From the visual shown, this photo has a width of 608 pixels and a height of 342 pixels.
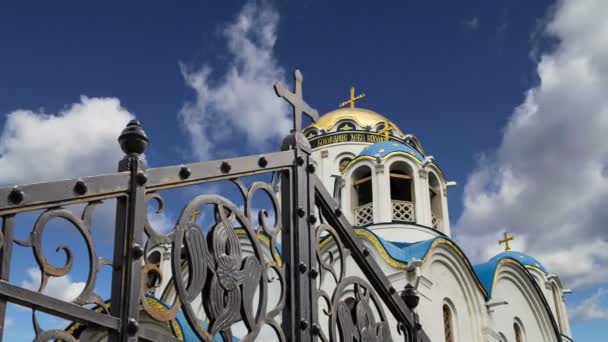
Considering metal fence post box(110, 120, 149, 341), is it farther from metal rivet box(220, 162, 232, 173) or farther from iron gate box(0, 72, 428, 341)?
metal rivet box(220, 162, 232, 173)

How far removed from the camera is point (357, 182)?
1631 cm

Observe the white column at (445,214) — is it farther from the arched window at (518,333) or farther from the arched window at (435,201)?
the arched window at (518,333)

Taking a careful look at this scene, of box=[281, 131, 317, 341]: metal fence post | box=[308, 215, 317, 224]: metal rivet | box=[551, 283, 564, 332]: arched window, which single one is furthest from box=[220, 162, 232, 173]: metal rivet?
box=[551, 283, 564, 332]: arched window

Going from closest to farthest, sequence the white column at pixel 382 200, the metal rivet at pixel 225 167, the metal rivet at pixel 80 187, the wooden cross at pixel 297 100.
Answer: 1. the metal rivet at pixel 80 187
2. the metal rivet at pixel 225 167
3. the wooden cross at pixel 297 100
4. the white column at pixel 382 200

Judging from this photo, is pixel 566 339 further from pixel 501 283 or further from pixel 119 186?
pixel 119 186

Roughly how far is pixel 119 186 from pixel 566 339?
2080 cm

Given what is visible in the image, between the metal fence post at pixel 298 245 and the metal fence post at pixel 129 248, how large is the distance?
0.81 meters

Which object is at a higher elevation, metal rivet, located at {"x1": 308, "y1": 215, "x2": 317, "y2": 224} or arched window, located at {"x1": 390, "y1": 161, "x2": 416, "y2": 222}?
arched window, located at {"x1": 390, "y1": 161, "x2": 416, "y2": 222}

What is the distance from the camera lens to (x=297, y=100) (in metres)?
3.46

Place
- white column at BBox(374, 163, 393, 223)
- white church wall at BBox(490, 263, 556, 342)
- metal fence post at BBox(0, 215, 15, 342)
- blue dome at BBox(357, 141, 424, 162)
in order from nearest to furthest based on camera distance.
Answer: metal fence post at BBox(0, 215, 15, 342) → white column at BBox(374, 163, 393, 223) → white church wall at BBox(490, 263, 556, 342) → blue dome at BBox(357, 141, 424, 162)

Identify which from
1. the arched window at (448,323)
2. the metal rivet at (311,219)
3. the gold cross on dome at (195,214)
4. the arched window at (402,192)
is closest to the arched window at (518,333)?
the arched window at (448,323)

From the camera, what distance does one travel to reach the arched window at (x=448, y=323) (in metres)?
13.7

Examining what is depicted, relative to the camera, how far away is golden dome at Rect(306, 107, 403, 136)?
20859mm

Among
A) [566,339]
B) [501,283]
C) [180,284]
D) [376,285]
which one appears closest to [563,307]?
[566,339]
